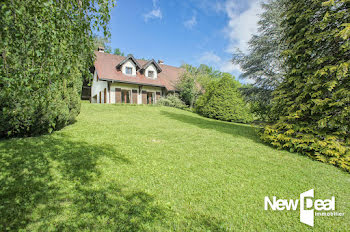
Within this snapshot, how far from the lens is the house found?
1866 cm

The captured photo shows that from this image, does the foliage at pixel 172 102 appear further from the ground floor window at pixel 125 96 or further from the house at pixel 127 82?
the ground floor window at pixel 125 96

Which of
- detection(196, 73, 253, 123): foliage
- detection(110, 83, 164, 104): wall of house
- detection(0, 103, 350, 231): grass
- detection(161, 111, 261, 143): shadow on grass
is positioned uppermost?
detection(110, 83, 164, 104): wall of house

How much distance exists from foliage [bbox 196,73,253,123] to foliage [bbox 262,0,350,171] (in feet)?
26.1

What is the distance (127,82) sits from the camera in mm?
18703

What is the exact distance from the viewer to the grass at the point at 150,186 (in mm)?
2342

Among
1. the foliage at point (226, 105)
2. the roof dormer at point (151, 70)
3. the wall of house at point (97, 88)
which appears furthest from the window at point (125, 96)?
the foliage at point (226, 105)

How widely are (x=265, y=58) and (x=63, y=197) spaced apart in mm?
14896

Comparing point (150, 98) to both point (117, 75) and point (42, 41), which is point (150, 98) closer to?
point (117, 75)

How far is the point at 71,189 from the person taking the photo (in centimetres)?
289

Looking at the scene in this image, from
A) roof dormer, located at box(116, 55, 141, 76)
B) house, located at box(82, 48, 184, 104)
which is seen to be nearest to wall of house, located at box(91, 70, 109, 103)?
house, located at box(82, 48, 184, 104)

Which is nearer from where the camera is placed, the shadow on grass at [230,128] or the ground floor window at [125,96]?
the shadow on grass at [230,128]

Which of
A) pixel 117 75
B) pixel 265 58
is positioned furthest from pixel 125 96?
pixel 265 58

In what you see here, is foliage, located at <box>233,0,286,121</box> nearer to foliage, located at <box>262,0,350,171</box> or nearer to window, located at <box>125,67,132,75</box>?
foliage, located at <box>262,0,350,171</box>

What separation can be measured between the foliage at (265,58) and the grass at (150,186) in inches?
355
